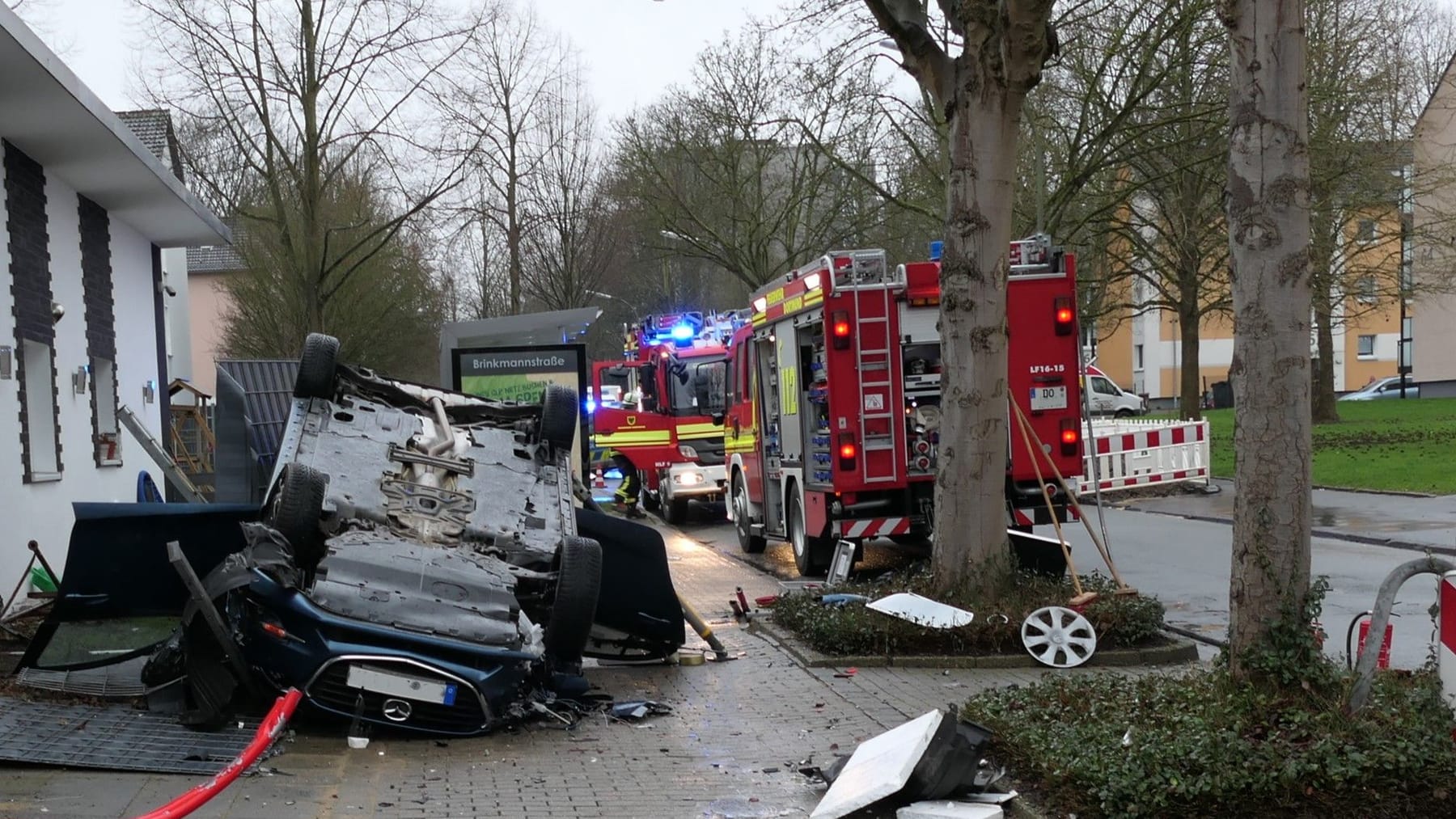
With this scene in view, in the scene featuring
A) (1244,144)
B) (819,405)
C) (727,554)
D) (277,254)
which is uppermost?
(277,254)

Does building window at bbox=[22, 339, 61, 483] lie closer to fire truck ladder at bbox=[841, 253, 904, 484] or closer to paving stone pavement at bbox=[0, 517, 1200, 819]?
paving stone pavement at bbox=[0, 517, 1200, 819]

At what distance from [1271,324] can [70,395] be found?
38.0 feet

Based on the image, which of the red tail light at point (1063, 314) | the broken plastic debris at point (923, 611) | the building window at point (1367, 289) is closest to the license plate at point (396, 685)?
the broken plastic debris at point (923, 611)

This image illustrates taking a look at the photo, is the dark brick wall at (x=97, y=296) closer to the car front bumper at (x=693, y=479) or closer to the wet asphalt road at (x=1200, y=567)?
the wet asphalt road at (x=1200, y=567)

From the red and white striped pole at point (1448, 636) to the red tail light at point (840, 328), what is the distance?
8.65m

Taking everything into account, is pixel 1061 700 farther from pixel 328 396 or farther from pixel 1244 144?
pixel 328 396

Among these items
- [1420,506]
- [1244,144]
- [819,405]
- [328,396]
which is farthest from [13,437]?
[1420,506]

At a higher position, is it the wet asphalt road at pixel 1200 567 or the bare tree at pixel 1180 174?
the bare tree at pixel 1180 174

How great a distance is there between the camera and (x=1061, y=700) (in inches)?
275

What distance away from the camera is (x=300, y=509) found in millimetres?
8008

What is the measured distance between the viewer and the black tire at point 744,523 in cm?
1880

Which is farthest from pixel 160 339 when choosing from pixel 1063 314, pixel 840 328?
pixel 1063 314

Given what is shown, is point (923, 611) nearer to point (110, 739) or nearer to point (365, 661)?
point (365, 661)

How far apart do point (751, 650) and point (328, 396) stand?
11.4 feet
